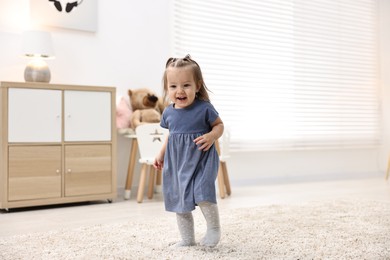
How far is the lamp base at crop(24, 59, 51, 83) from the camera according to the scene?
2.54 metres

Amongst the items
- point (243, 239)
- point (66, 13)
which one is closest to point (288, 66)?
point (66, 13)

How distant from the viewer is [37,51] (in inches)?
99.4

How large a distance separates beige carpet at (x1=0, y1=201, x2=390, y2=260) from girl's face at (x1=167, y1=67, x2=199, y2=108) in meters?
0.48

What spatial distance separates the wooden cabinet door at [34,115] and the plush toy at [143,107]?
54 centimetres

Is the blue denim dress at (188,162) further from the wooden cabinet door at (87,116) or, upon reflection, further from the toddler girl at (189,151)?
the wooden cabinet door at (87,116)

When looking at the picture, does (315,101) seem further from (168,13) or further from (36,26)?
(36,26)

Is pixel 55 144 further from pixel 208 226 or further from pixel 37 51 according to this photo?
pixel 208 226

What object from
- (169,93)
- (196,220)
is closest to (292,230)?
A: (196,220)

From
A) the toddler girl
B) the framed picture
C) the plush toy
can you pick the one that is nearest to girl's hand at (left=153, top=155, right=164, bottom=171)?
the toddler girl

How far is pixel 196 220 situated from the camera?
193cm

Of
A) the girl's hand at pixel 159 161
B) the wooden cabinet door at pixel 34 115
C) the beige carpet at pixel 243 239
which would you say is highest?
the wooden cabinet door at pixel 34 115

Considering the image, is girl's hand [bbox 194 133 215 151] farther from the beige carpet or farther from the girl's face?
the beige carpet

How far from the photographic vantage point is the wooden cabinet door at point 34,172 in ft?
7.77

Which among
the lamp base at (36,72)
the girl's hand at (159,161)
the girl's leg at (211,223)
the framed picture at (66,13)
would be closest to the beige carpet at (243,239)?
the girl's leg at (211,223)
